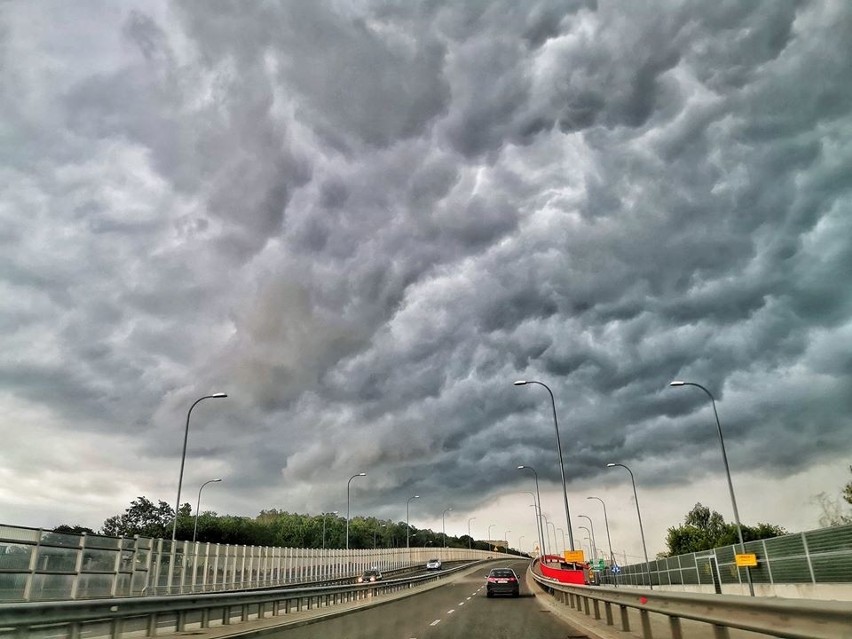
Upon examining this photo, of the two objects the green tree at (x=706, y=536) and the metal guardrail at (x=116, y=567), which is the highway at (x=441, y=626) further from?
the green tree at (x=706, y=536)

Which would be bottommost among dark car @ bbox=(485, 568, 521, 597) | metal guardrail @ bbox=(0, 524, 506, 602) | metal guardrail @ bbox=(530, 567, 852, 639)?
dark car @ bbox=(485, 568, 521, 597)

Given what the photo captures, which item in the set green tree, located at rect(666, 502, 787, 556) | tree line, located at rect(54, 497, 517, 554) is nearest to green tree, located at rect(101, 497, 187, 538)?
tree line, located at rect(54, 497, 517, 554)

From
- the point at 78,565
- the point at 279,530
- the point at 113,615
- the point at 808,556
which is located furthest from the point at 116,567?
the point at 279,530

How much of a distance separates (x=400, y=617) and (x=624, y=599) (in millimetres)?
12065

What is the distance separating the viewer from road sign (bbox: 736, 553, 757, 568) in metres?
39.0

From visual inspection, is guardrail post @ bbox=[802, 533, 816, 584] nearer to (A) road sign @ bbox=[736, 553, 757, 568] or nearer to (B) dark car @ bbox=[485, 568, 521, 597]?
(A) road sign @ bbox=[736, 553, 757, 568]

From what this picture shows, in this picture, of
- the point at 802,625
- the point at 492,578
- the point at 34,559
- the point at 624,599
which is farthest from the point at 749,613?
the point at 492,578

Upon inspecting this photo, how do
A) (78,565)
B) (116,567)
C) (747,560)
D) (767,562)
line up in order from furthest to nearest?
1. (767,562)
2. (747,560)
3. (116,567)
4. (78,565)

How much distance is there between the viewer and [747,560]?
3916 cm

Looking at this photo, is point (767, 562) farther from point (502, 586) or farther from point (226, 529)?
point (226, 529)

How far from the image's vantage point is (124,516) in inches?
6294

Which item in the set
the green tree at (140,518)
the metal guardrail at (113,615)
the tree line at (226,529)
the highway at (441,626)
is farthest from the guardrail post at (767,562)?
the green tree at (140,518)

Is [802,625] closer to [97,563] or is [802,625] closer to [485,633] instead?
[485,633]

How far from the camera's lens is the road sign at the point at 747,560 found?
128ft
